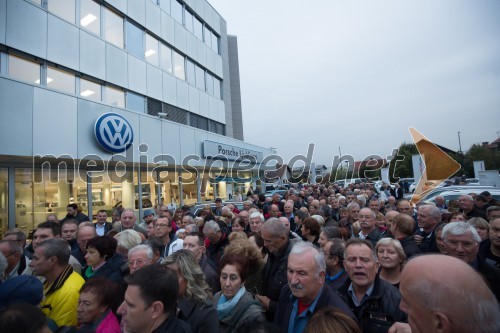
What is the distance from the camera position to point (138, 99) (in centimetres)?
1373

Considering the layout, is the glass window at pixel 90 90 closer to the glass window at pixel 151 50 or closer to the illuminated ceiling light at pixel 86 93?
the illuminated ceiling light at pixel 86 93

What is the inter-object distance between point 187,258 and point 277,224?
51.8 inches

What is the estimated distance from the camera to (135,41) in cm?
1395

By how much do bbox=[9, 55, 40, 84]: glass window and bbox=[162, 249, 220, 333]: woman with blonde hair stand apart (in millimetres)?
9546

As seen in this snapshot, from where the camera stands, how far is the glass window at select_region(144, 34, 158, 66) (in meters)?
14.7

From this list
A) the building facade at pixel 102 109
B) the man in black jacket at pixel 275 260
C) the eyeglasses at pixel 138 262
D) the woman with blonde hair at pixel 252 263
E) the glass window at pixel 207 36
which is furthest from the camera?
the glass window at pixel 207 36

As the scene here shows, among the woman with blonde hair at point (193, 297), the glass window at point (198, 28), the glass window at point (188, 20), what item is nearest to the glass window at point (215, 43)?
the glass window at point (198, 28)

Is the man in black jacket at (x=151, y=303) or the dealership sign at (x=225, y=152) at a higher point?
the dealership sign at (x=225, y=152)

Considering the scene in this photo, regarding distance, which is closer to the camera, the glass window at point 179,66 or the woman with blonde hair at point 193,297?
the woman with blonde hair at point 193,297

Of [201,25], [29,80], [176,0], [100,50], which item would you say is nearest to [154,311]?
[29,80]

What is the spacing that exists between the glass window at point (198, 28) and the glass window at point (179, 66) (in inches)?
135

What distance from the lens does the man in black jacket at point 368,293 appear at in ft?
7.53

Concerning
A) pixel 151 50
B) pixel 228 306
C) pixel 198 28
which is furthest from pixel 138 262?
pixel 198 28

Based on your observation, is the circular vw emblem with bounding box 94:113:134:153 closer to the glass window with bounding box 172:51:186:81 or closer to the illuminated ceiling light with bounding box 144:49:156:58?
the illuminated ceiling light with bounding box 144:49:156:58
